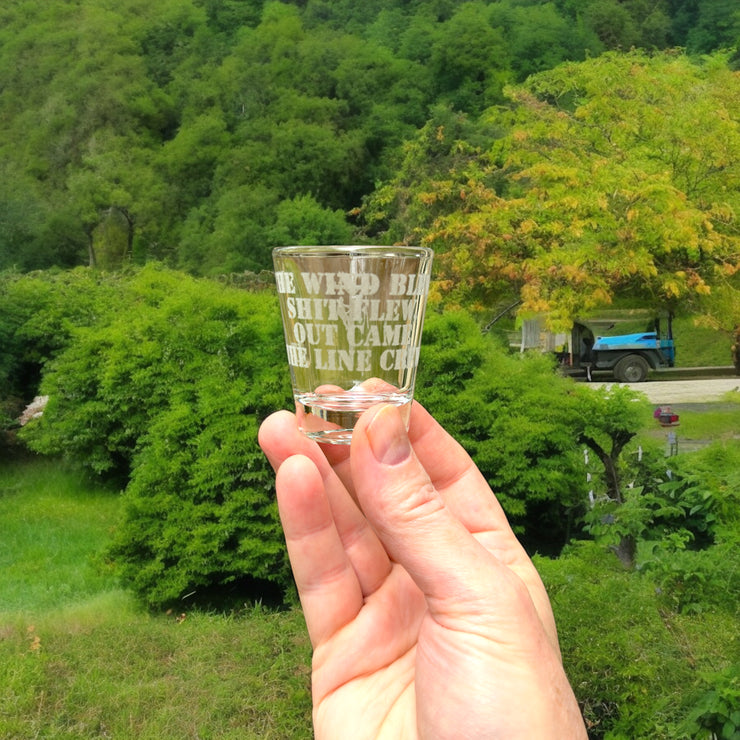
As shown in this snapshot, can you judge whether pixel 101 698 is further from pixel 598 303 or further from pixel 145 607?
pixel 598 303

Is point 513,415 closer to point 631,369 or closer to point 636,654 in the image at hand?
point 636,654

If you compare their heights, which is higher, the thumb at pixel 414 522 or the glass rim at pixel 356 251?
the glass rim at pixel 356 251

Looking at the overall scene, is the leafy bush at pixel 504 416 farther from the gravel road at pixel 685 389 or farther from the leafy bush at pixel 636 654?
the gravel road at pixel 685 389

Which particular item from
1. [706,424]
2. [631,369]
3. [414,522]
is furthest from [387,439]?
[631,369]

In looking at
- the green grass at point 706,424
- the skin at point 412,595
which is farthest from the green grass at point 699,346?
the skin at point 412,595

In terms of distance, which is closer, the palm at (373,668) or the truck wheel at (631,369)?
the palm at (373,668)

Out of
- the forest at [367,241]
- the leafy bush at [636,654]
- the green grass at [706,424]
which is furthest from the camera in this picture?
the green grass at [706,424]
